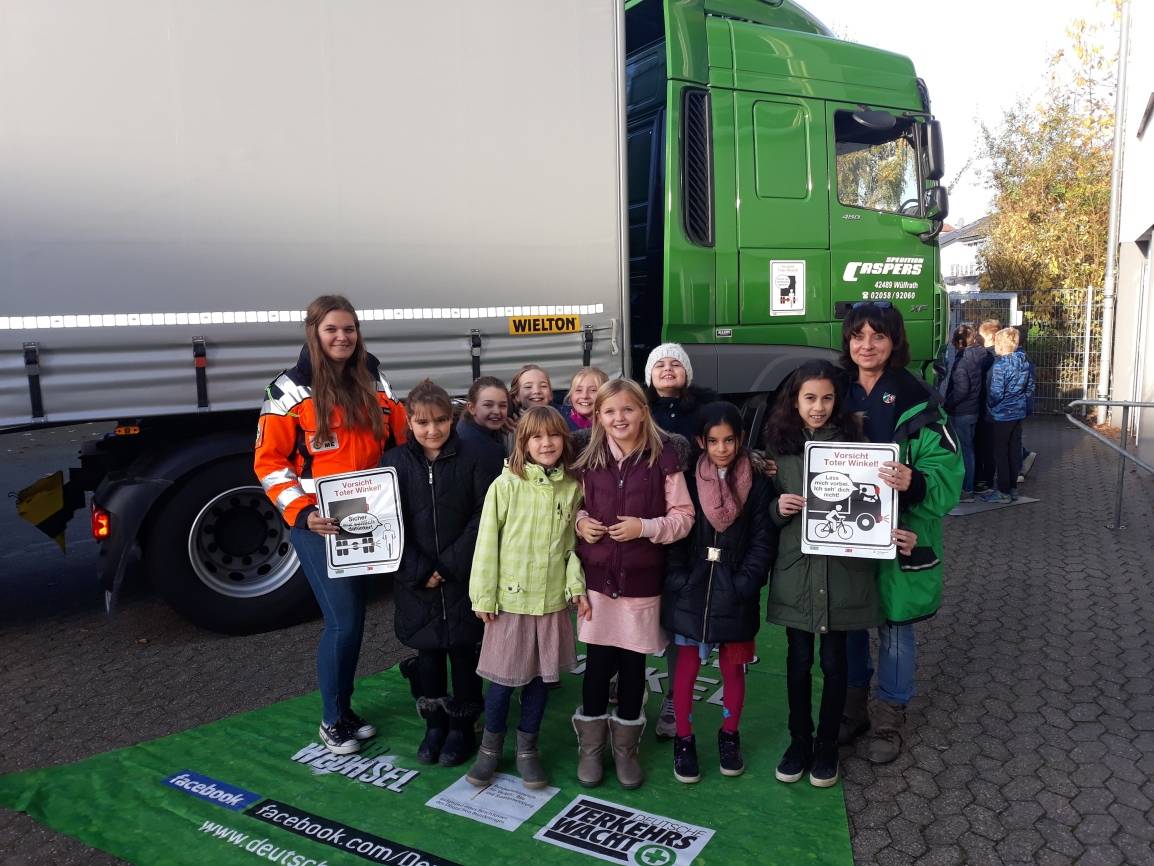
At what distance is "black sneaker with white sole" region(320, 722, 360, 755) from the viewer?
11.8 feet

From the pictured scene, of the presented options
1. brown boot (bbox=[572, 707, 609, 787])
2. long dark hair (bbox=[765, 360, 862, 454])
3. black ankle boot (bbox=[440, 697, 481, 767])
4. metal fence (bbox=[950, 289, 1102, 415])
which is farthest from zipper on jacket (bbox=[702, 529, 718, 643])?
metal fence (bbox=[950, 289, 1102, 415])

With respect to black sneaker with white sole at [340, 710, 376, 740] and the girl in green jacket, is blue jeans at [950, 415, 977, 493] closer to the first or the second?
the girl in green jacket

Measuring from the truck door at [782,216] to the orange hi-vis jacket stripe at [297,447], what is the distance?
10.9 ft

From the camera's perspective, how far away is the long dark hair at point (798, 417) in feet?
10.6

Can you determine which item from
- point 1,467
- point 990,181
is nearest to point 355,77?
point 1,467

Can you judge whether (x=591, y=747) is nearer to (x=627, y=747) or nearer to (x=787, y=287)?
(x=627, y=747)

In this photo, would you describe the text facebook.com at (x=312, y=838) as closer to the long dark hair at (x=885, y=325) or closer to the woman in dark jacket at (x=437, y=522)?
the woman in dark jacket at (x=437, y=522)

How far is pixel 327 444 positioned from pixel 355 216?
1673 mm

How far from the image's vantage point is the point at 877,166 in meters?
6.76

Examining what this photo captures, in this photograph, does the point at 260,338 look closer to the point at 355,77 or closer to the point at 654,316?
the point at 355,77

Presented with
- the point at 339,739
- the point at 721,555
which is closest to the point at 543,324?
the point at 721,555

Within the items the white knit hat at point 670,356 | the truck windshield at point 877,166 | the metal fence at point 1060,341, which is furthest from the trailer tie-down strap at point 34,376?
the metal fence at point 1060,341

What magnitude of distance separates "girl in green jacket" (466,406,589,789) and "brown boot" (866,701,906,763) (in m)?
1.21

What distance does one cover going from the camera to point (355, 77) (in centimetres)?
461
